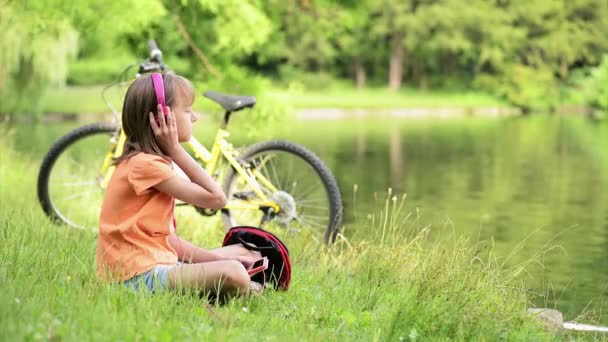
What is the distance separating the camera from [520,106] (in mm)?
52125

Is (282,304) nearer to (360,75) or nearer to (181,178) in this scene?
(181,178)

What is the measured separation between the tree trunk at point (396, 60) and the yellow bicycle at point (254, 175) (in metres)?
47.9

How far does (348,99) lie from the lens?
4747 cm

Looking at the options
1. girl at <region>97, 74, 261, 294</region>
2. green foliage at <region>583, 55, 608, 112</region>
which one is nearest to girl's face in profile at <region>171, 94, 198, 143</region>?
girl at <region>97, 74, 261, 294</region>

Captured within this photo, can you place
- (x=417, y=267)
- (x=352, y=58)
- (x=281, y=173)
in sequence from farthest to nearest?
1. (x=352, y=58)
2. (x=281, y=173)
3. (x=417, y=267)

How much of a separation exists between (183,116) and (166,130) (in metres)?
0.14

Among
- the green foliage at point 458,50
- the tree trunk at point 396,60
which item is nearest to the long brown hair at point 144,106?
the green foliage at point 458,50

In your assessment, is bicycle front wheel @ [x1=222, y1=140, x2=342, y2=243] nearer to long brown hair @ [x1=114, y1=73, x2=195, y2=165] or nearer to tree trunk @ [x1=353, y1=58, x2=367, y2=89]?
long brown hair @ [x1=114, y1=73, x2=195, y2=165]

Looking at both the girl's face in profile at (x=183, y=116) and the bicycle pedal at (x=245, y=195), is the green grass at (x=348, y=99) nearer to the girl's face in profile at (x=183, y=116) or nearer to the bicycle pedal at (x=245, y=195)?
the bicycle pedal at (x=245, y=195)

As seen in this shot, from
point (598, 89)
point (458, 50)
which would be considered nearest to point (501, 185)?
point (598, 89)

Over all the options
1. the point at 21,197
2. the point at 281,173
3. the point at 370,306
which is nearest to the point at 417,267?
the point at 370,306

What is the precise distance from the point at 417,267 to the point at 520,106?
48598mm

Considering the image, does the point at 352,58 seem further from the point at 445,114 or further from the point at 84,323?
the point at 84,323

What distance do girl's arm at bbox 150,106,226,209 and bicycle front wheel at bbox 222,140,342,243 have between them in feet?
6.45
